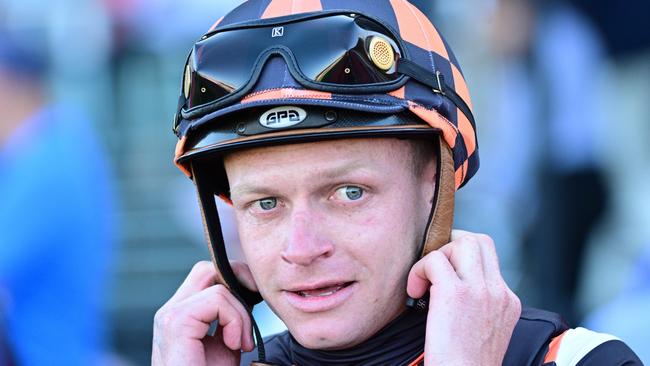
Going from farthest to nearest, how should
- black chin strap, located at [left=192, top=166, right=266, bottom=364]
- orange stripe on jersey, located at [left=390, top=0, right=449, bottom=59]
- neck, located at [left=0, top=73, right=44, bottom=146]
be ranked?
neck, located at [left=0, top=73, right=44, bottom=146] → black chin strap, located at [left=192, top=166, right=266, bottom=364] → orange stripe on jersey, located at [left=390, top=0, right=449, bottom=59]

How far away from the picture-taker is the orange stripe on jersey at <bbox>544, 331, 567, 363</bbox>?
2381 mm

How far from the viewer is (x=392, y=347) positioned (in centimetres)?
248

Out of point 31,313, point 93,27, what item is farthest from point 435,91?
point 93,27

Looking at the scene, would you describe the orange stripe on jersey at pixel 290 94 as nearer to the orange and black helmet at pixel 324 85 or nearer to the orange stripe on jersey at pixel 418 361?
the orange and black helmet at pixel 324 85

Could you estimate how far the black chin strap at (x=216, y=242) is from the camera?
106 inches

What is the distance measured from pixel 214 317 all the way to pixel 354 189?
57 centimetres

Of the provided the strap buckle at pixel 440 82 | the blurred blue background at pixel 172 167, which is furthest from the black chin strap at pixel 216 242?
the blurred blue background at pixel 172 167

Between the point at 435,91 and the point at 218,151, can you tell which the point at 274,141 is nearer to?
the point at 218,151

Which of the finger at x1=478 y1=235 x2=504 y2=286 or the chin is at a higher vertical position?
the finger at x1=478 y1=235 x2=504 y2=286

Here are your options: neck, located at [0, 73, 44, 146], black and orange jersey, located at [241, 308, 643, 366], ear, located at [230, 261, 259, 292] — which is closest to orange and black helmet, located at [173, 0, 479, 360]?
black and orange jersey, located at [241, 308, 643, 366]

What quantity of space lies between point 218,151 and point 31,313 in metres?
2.28

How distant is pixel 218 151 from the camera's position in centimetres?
246

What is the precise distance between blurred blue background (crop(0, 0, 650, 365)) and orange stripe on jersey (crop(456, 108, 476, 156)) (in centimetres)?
220

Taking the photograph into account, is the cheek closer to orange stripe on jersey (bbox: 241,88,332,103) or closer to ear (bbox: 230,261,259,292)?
ear (bbox: 230,261,259,292)
